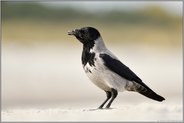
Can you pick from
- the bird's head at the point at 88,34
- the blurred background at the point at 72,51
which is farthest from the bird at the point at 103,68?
the blurred background at the point at 72,51

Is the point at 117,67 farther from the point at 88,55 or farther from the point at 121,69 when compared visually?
the point at 88,55

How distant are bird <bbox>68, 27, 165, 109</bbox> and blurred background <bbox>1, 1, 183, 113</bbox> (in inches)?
335

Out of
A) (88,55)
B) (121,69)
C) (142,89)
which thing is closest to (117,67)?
(121,69)

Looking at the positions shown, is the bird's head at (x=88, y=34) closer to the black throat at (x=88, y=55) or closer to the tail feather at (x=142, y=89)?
the black throat at (x=88, y=55)

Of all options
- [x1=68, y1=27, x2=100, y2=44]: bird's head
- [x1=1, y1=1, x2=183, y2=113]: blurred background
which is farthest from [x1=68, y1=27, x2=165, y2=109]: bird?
[x1=1, y1=1, x2=183, y2=113]: blurred background

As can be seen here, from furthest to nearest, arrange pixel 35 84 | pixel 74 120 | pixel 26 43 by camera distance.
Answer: pixel 26 43
pixel 35 84
pixel 74 120

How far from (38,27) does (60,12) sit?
4956 mm

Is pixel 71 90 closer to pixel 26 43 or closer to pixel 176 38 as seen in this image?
pixel 26 43

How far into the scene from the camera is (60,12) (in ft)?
144

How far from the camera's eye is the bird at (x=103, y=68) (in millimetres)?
11086

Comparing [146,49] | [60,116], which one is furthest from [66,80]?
[60,116]

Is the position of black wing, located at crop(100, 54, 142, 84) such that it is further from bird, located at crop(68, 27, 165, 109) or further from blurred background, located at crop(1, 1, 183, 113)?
blurred background, located at crop(1, 1, 183, 113)

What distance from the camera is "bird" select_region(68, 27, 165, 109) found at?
11086mm

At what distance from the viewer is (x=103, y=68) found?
11.1 meters
